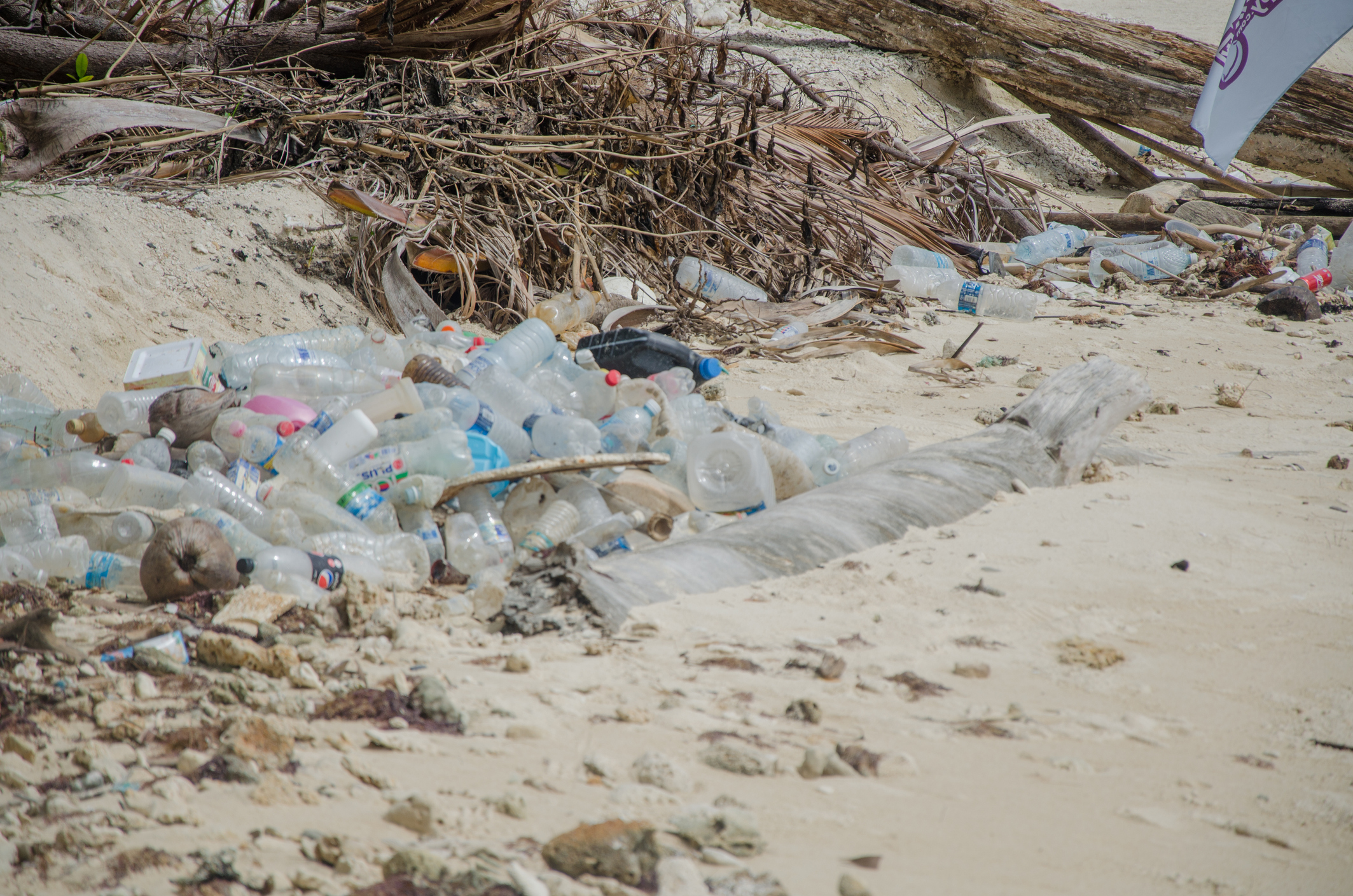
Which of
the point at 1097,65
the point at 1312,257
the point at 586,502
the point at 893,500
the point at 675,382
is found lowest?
the point at 586,502

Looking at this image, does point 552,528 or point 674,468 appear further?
point 674,468

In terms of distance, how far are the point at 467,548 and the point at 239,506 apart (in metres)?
0.62

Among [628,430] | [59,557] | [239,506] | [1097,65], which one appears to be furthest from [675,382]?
[1097,65]

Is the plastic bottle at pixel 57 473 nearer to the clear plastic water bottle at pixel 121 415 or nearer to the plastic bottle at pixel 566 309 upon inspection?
the clear plastic water bottle at pixel 121 415

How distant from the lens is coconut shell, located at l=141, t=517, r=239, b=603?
6.14ft

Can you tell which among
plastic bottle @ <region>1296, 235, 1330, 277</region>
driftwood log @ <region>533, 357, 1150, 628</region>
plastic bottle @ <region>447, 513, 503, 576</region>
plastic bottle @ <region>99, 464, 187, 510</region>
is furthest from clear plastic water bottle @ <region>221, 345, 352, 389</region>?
plastic bottle @ <region>1296, 235, 1330, 277</region>

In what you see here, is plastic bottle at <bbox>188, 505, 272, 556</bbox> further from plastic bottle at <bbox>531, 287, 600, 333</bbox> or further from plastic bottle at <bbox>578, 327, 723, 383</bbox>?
plastic bottle at <bbox>531, 287, 600, 333</bbox>

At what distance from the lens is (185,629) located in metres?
1.67

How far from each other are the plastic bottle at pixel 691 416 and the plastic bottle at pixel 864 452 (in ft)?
1.35

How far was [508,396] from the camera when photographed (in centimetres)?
300

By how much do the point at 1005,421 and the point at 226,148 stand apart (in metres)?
3.84

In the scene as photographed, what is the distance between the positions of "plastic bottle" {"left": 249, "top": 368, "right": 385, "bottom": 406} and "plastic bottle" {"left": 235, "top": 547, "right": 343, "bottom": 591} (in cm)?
106

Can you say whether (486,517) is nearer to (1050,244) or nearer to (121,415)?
(121,415)

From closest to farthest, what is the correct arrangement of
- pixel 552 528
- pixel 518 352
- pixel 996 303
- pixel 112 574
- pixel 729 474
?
1. pixel 112 574
2. pixel 552 528
3. pixel 729 474
4. pixel 518 352
5. pixel 996 303
